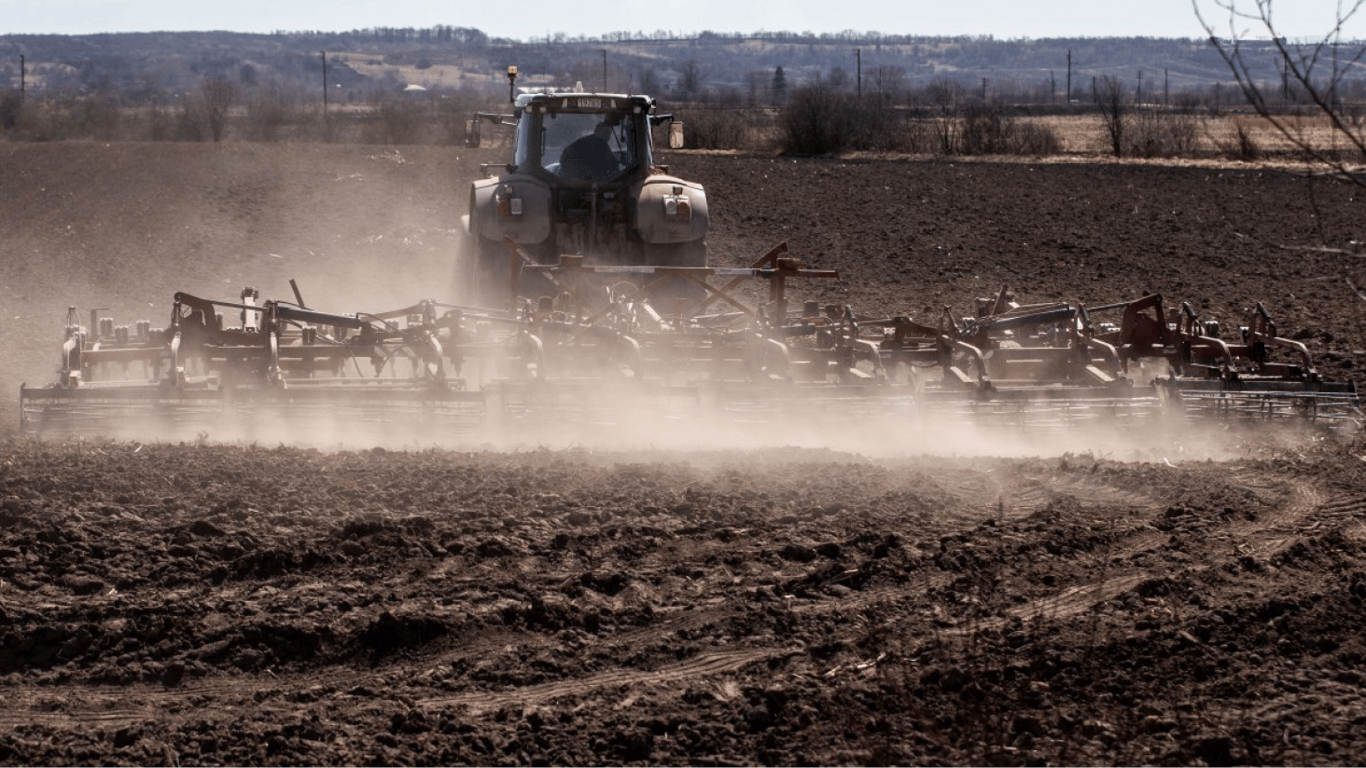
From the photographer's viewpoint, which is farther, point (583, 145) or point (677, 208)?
point (583, 145)

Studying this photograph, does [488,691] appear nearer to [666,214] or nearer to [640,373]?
[640,373]

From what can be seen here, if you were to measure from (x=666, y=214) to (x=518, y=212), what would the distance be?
1152 millimetres

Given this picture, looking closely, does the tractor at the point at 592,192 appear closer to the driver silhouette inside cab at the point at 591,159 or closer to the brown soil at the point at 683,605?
the driver silhouette inside cab at the point at 591,159

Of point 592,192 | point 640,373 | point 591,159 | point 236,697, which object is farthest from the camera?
point 591,159

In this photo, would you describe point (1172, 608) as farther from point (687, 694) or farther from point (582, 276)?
point (582, 276)

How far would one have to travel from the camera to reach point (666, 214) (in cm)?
1165

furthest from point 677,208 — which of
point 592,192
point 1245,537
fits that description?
point 1245,537

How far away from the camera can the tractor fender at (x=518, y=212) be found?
37.6ft

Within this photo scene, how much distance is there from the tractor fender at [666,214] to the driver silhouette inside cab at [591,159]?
1.42ft

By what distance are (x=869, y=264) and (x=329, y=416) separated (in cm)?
1066

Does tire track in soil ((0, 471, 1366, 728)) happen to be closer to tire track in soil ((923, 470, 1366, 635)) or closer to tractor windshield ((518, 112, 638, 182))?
tire track in soil ((923, 470, 1366, 635))

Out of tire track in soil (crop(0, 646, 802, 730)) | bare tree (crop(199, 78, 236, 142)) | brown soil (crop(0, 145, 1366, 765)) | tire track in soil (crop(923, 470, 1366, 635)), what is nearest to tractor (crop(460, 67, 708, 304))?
brown soil (crop(0, 145, 1366, 765))

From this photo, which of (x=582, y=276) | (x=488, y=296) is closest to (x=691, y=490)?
(x=582, y=276)

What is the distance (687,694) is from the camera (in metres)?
4.83
